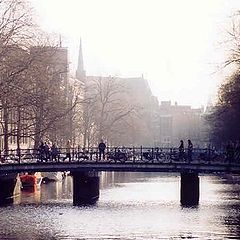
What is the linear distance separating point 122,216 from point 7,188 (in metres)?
13.4

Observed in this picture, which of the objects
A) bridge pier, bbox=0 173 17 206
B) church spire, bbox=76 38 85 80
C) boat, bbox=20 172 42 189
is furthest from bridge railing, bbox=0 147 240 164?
church spire, bbox=76 38 85 80

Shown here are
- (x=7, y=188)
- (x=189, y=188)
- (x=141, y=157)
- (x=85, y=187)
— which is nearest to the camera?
(x=189, y=188)

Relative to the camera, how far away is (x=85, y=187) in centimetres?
6175

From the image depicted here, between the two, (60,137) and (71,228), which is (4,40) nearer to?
(71,228)

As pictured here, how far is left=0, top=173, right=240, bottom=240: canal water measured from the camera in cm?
4306

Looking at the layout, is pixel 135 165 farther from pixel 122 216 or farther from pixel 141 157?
pixel 122 216

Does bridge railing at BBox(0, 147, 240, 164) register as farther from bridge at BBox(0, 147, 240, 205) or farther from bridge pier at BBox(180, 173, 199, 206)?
bridge pier at BBox(180, 173, 199, 206)

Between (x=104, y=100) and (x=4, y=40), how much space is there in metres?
60.1

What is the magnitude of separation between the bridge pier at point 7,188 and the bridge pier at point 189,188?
11.5 metres

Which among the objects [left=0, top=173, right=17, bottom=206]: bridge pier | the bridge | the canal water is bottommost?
the canal water

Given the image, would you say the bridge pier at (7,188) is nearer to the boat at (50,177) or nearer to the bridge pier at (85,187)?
the bridge pier at (85,187)

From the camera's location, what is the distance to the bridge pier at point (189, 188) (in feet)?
196

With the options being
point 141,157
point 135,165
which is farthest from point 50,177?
point 135,165

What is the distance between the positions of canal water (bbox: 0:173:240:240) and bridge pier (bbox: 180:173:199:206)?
827 mm
